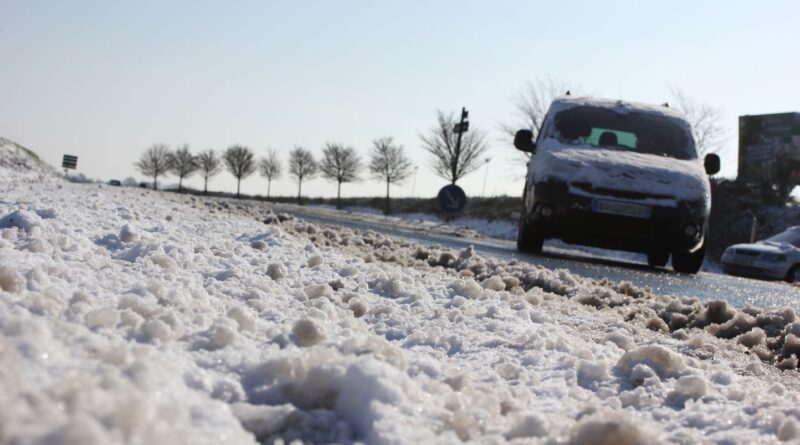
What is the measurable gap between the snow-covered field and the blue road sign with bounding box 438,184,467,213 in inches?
649

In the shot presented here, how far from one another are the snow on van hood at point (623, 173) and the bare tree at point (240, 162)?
203 feet

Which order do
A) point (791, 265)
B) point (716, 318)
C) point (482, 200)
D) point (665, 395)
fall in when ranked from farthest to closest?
point (482, 200), point (791, 265), point (716, 318), point (665, 395)

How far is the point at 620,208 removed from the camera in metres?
7.92

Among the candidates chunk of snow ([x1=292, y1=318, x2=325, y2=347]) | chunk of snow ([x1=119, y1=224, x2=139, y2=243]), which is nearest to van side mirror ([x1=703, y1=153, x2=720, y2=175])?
chunk of snow ([x1=119, y1=224, x2=139, y2=243])

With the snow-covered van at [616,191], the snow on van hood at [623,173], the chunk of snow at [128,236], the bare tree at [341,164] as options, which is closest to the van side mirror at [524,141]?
the snow-covered van at [616,191]

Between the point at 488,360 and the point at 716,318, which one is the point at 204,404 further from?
the point at 716,318

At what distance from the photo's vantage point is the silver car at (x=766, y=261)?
1382cm

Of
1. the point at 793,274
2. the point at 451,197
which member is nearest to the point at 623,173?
the point at 793,274

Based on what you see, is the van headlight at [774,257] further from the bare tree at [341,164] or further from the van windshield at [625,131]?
the bare tree at [341,164]

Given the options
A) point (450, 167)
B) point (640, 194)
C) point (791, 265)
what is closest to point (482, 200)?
point (450, 167)

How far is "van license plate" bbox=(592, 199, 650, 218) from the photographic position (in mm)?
7906

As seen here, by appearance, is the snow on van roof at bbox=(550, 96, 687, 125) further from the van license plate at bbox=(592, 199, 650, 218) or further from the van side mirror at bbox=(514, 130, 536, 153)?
the van license plate at bbox=(592, 199, 650, 218)

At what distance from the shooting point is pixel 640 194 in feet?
25.9

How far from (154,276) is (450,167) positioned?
3698cm
